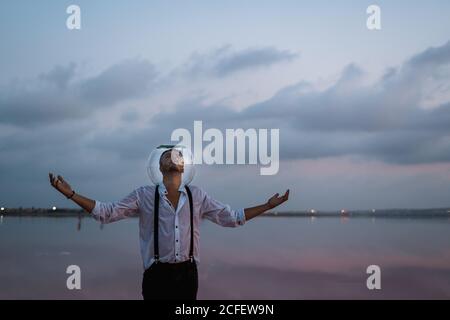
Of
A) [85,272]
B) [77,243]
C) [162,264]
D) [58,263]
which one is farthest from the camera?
[77,243]

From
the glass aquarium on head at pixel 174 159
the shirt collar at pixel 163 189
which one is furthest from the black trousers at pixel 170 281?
the glass aquarium on head at pixel 174 159

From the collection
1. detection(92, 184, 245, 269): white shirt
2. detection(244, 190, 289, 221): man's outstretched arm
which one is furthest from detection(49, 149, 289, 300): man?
detection(244, 190, 289, 221): man's outstretched arm

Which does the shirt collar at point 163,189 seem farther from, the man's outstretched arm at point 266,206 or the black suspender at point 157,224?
the man's outstretched arm at point 266,206

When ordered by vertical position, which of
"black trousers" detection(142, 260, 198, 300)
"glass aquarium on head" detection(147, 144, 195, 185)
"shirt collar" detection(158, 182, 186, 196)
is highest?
"glass aquarium on head" detection(147, 144, 195, 185)

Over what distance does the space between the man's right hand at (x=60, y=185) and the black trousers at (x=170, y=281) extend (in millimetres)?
708

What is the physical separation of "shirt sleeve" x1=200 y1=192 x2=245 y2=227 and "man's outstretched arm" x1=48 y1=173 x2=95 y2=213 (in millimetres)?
735

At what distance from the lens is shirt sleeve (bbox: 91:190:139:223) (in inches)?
140

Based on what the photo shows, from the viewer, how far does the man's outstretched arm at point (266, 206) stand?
3843 mm

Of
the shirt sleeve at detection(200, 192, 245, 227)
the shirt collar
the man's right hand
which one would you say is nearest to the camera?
the man's right hand

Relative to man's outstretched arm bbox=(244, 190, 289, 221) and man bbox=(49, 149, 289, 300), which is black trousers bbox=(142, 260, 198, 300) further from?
man's outstretched arm bbox=(244, 190, 289, 221)
